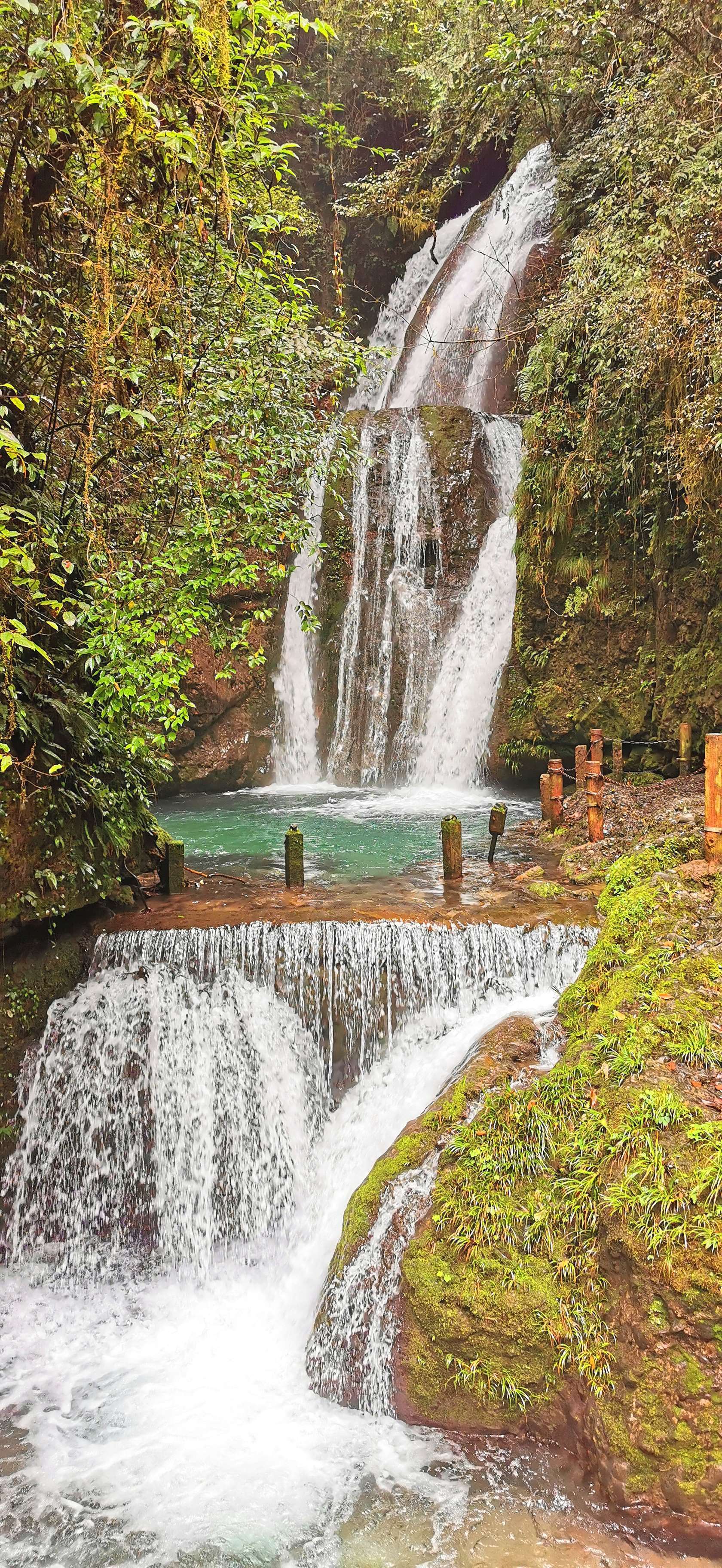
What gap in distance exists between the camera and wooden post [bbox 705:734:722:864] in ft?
19.3

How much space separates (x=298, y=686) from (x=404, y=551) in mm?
3004

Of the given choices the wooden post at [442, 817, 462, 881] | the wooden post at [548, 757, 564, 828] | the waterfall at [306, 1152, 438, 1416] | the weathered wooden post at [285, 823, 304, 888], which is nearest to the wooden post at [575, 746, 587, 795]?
the wooden post at [548, 757, 564, 828]

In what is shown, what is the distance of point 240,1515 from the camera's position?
4.03m

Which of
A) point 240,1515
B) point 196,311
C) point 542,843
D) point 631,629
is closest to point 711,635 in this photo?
point 631,629

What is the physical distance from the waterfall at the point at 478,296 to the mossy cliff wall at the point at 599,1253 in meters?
15.8

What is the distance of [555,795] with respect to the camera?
31.7 ft

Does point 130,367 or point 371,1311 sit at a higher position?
point 130,367

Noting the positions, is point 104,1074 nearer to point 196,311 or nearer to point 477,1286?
point 477,1286

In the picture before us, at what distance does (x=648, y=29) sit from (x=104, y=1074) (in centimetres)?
1371

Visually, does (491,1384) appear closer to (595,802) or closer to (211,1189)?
(211,1189)

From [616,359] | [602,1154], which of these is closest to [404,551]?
[616,359]

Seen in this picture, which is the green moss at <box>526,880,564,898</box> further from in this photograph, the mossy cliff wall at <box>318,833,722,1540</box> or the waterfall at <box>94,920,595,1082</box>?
the mossy cliff wall at <box>318,833,722,1540</box>

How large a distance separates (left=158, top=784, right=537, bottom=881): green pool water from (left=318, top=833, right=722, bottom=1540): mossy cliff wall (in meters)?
3.72

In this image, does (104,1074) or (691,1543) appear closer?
(691,1543)
